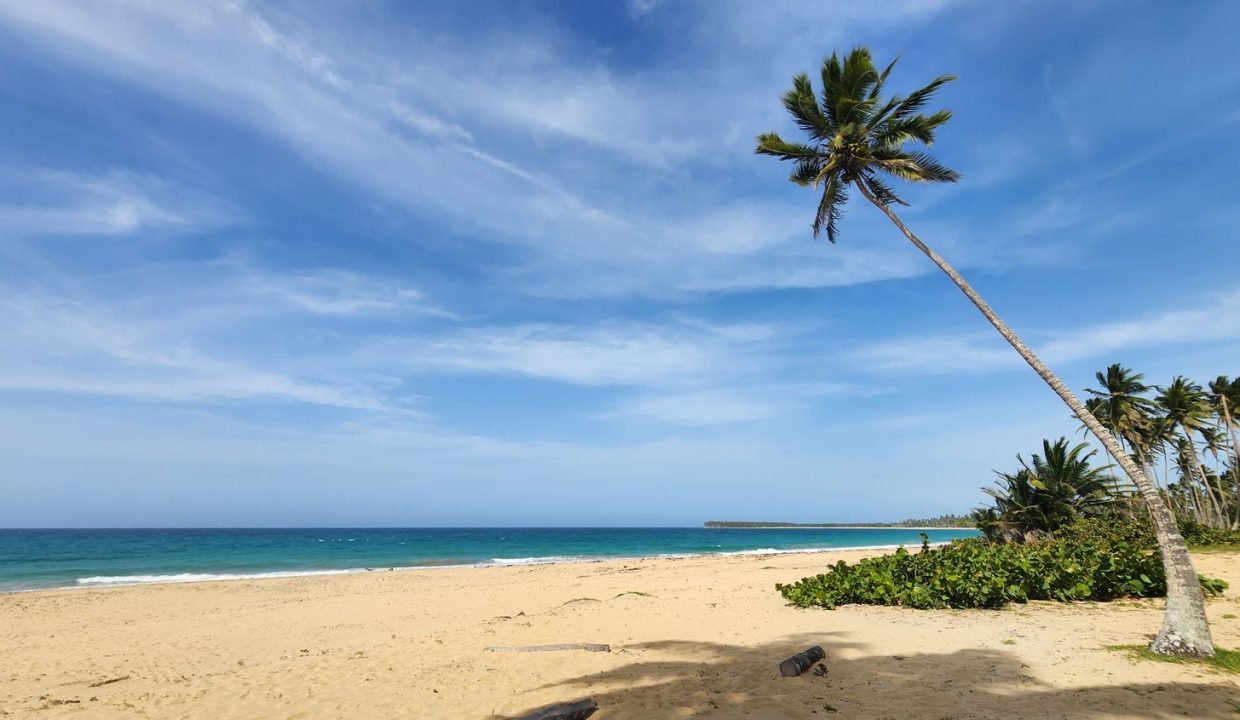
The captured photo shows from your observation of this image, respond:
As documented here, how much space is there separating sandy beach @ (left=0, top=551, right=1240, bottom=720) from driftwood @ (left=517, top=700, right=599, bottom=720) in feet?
1.24

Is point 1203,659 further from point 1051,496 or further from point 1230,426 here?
point 1230,426

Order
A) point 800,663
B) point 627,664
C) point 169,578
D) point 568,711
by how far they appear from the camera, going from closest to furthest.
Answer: point 568,711 → point 800,663 → point 627,664 → point 169,578

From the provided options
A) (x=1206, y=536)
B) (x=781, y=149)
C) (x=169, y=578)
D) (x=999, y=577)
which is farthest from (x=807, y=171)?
(x=169, y=578)

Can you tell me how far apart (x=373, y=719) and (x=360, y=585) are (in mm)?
19245

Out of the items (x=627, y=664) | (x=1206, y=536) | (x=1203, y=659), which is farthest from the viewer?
(x=1206, y=536)

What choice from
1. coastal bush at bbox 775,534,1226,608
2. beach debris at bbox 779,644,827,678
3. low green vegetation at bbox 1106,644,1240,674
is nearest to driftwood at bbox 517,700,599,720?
beach debris at bbox 779,644,827,678

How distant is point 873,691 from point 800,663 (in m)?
0.98

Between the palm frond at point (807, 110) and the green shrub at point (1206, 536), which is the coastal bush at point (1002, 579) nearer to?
the palm frond at point (807, 110)

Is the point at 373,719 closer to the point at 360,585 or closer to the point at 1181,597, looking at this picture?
the point at 1181,597

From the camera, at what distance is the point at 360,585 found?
23656 mm

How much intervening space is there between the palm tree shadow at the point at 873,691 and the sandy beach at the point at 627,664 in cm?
3

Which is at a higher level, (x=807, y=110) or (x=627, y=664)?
(x=807, y=110)

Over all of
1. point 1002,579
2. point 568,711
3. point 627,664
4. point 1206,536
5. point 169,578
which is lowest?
point 169,578

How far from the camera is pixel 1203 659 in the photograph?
280 inches
